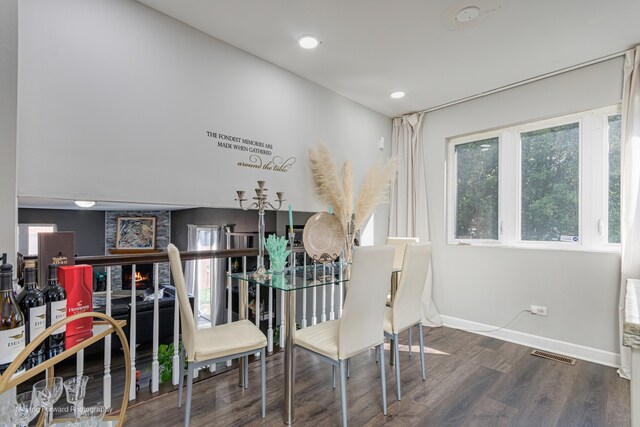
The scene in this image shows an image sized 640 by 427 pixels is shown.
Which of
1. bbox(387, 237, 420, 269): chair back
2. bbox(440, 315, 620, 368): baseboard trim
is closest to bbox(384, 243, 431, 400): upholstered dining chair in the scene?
bbox(387, 237, 420, 269): chair back

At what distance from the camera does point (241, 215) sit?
445 cm

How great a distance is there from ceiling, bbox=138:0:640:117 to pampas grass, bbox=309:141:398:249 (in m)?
0.80

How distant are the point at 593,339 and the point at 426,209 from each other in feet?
6.12

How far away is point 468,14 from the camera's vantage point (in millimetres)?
2033

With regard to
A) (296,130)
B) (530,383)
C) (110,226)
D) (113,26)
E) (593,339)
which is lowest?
(530,383)

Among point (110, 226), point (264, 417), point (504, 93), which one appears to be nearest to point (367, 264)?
point (264, 417)

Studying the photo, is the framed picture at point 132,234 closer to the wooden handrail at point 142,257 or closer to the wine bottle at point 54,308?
the wooden handrail at point 142,257

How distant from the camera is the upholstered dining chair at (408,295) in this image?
2105mm

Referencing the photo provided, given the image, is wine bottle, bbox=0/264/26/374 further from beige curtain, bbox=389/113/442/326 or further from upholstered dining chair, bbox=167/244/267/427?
beige curtain, bbox=389/113/442/326

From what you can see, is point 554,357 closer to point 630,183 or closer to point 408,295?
point 630,183

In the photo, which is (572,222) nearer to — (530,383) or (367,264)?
(530,383)

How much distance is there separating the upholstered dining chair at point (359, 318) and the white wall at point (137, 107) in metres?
1.27

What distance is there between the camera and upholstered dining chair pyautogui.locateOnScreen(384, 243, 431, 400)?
2.11 meters

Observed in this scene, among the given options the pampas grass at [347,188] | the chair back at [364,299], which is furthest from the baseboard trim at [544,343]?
the chair back at [364,299]
